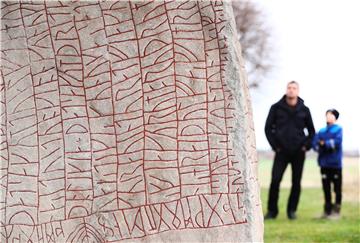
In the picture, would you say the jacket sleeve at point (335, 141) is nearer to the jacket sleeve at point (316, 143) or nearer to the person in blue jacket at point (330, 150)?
the person in blue jacket at point (330, 150)

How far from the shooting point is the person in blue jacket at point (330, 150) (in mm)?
12484

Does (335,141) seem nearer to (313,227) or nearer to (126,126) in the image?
(313,227)

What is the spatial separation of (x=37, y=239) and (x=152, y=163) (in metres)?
0.97

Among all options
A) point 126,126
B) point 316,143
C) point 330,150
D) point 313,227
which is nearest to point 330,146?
point 330,150

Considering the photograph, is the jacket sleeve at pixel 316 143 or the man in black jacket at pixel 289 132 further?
the jacket sleeve at pixel 316 143

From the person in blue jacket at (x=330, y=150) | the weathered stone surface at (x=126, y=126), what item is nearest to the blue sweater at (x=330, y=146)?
the person in blue jacket at (x=330, y=150)

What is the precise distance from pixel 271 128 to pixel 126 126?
18.6ft

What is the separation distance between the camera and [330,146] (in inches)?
491

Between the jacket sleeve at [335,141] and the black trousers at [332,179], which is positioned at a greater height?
the jacket sleeve at [335,141]

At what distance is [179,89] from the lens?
6.71 metres

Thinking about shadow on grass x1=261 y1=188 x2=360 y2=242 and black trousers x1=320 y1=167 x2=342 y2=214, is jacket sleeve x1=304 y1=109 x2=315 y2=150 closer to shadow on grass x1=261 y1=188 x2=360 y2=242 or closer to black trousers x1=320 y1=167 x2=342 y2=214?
black trousers x1=320 y1=167 x2=342 y2=214

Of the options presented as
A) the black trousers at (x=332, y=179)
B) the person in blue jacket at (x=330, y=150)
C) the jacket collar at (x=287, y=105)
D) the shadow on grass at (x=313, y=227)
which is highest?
the jacket collar at (x=287, y=105)

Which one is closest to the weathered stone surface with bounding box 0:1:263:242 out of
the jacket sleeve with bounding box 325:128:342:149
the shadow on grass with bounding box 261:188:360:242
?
the shadow on grass with bounding box 261:188:360:242

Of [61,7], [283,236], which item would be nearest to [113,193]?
[61,7]
